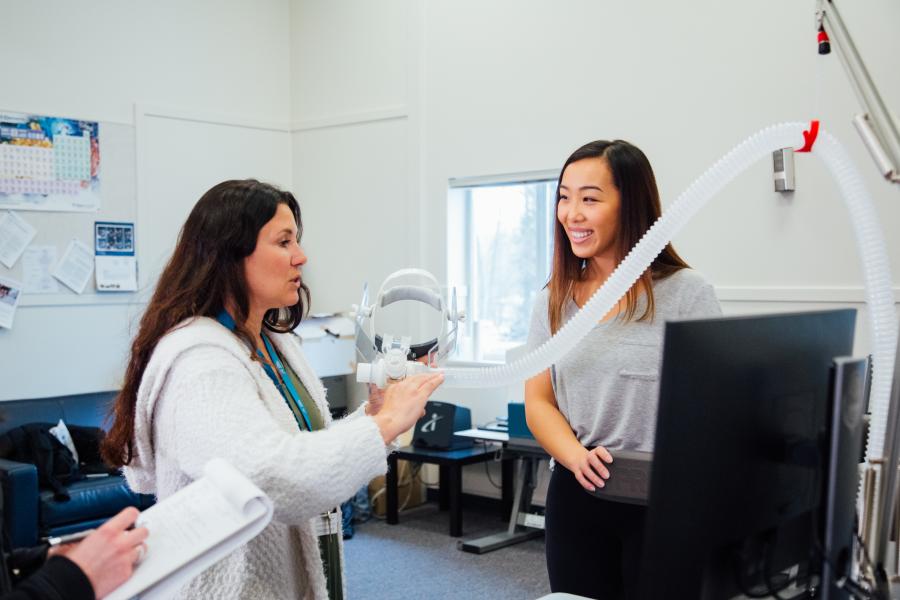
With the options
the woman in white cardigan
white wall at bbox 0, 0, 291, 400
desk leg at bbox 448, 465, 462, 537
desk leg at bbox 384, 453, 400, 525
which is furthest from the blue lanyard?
white wall at bbox 0, 0, 291, 400

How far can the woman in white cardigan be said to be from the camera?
1.31 meters

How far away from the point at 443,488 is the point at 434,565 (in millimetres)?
984

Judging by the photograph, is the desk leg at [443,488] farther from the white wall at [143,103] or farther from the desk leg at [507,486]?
the white wall at [143,103]

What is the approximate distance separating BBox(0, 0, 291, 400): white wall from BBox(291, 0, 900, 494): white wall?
11.1 inches

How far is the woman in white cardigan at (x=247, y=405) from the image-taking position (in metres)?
1.31

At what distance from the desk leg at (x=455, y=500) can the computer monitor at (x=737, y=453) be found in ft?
11.0

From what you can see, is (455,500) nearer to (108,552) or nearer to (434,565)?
(434,565)

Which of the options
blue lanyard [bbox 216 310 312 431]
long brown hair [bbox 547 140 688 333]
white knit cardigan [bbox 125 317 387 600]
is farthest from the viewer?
long brown hair [bbox 547 140 688 333]

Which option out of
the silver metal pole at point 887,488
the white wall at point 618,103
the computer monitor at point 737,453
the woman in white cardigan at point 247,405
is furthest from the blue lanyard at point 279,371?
the white wall at point 618,103

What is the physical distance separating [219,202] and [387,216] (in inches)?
144

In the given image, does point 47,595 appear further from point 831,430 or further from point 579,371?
point 579,371

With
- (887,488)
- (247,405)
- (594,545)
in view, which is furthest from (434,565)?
(887,488)

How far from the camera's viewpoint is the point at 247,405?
52.7 inches

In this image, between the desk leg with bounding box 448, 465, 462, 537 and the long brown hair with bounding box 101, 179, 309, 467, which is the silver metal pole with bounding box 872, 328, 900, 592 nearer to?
the long brown hair with bounding box 101, 179, 309, 467
